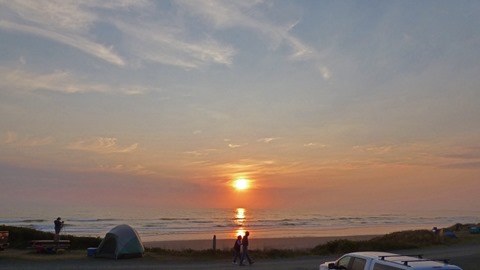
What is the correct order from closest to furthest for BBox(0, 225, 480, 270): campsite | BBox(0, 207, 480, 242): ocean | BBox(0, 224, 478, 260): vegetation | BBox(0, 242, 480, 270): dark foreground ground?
BBox(0, 242, 480, 270): dark foreground ground → BBox(0, 225, 480, 270): campsite → BBox(0, 224, 478, 260): vegetation → BBox(0, 207, 480, 242): ocean

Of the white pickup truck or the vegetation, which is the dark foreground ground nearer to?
the vegetation

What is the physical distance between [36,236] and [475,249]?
28.6 meters

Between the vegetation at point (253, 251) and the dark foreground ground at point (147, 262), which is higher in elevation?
the vegetation at point (253, 251)

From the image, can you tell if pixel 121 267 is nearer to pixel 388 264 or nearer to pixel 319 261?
pixel 319 261

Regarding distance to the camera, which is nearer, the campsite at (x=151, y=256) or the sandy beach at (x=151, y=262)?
the sandy beach at (x=151, y=262)

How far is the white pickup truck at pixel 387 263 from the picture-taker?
1114 cm

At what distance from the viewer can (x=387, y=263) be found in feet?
39.4

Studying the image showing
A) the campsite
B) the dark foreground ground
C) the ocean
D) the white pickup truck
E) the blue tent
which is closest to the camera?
the white pickup truck

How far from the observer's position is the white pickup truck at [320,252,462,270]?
36.6 ft

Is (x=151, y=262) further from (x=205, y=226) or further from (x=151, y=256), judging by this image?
(x=205, y=226)

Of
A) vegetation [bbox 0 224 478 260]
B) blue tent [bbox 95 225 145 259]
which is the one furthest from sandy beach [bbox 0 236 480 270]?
vegetation [bbox 0 224 478 260]

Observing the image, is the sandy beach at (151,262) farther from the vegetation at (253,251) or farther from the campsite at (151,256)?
the vegetation at (253,251)

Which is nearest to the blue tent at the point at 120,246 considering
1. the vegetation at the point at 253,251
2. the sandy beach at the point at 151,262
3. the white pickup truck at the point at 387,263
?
the sandy beach at the point at 151,262

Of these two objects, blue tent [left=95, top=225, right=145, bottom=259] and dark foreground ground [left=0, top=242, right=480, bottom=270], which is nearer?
dark foreground ground [left=0, top=242, right=480, bottom=270]
